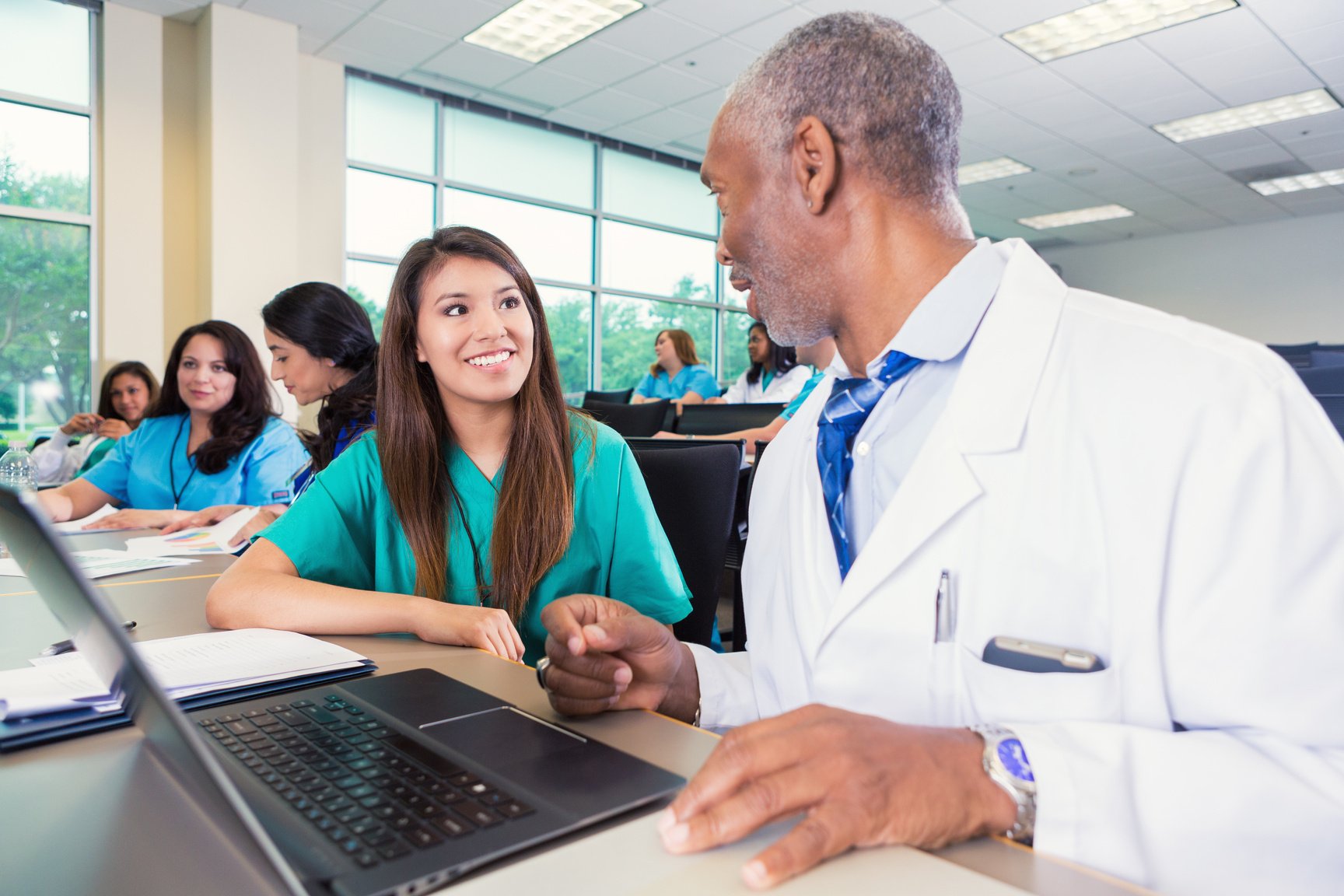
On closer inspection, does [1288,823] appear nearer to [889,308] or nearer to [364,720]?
[889,308]

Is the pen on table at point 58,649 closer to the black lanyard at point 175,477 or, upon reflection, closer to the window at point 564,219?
the black lanyard at point 175,477

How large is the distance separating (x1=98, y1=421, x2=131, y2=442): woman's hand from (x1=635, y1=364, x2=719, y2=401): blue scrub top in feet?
12.1

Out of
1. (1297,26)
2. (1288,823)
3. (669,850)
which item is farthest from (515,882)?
(1297,26)

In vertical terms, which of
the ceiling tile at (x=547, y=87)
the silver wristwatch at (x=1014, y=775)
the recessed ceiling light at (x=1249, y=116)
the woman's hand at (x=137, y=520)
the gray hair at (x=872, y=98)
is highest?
the recessed ceiling light at (x=1249, y=116)

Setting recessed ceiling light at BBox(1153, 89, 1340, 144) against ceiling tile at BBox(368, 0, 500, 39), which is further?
recessed ceiling light at BBox(1153, 89, 1340, 144)

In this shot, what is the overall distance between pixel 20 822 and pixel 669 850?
45 centimetres

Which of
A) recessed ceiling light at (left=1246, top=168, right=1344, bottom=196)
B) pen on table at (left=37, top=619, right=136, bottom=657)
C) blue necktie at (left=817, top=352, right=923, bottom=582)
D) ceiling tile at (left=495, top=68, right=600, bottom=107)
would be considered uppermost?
recessed ceiling light at (left=1246, top=168, right=1344, bottom=196)

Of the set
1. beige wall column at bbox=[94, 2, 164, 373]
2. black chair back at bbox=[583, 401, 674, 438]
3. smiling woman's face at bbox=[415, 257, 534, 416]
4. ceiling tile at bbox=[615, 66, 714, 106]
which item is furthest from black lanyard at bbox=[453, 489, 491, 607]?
ceiling tile at bbox=[615, 66, 714, 106]

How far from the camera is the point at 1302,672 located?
61 centimetres

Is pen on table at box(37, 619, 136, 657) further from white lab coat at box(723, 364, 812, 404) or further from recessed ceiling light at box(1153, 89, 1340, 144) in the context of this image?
recessed ceiling light at box(1153, 89, 1340, 144)

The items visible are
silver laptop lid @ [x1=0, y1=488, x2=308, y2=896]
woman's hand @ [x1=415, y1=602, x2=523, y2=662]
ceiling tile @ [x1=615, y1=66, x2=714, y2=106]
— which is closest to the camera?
silver laptop lid @ [x1=0, y1=488, x2=308, y2=896]

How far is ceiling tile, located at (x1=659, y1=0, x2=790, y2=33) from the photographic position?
474cm

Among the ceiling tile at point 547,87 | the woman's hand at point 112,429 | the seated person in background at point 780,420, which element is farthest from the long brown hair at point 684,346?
the woman's hand at point 112,429

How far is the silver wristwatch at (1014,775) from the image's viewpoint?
57 centimetres
